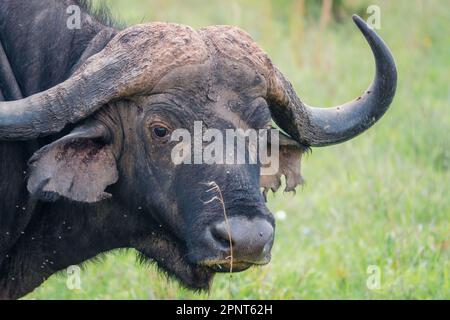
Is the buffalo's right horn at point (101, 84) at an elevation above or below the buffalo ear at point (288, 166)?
above

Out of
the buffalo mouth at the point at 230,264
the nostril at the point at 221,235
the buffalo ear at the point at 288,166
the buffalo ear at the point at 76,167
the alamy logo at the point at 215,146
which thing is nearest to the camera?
the nostril at the point at 221,235

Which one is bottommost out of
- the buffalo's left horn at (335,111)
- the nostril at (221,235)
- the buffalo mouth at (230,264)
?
the buffalo mouth at (230,264)

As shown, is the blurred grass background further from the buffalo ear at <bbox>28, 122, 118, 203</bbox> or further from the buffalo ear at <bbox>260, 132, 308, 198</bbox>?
the buffalo ear at <bbox>28, 122, 118, 203</bbox>

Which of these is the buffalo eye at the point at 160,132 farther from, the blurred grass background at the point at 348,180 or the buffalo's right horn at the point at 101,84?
the blurred grass background at the point at 348,180

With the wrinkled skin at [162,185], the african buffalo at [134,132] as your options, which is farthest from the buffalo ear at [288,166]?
the wrinkled skin at [162,185]

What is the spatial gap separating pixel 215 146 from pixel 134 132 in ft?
1.79

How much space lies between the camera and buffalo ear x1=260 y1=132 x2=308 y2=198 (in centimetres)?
677

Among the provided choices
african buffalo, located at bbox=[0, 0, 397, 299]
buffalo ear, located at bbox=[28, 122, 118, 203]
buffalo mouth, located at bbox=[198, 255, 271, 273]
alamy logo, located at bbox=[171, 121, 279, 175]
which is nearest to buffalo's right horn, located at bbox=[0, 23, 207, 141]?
african buffalo, located at bbox=[0, 0, 397, 299]

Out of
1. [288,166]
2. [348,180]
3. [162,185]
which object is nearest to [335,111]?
[288,166]

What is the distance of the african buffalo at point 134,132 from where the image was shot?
595 centimetres

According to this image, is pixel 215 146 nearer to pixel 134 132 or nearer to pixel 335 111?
pixel 134 132

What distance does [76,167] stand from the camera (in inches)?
243

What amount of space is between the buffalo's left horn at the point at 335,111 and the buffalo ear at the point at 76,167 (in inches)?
41.6

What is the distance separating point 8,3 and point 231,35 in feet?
4.47
